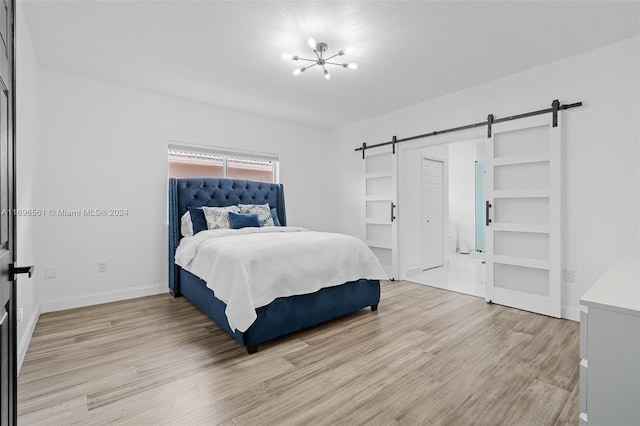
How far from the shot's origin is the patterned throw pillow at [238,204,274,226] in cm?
411

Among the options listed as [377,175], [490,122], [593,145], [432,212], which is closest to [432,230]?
[432,212]

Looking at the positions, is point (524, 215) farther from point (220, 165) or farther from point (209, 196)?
point (220, 165)

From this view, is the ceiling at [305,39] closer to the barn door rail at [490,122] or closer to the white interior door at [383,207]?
the barn door rail at [490,122]

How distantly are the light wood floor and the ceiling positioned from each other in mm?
2536

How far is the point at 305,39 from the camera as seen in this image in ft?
8.75

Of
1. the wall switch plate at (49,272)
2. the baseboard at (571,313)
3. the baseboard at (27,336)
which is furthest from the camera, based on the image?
the wall switch plate at (49,272)

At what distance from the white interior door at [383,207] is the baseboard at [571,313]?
204 centimetres

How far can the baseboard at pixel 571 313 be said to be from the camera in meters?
2.98

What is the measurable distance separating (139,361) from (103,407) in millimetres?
519

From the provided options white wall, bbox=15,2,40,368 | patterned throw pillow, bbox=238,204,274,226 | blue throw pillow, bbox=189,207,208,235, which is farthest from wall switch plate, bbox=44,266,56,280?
patterned throw pillow, bbox=238,204,274,226

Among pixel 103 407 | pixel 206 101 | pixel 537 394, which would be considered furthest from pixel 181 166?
pixel 537 394

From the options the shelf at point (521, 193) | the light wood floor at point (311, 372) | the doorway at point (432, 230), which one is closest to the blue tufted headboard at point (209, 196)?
the light wood floor at point (311, 372)

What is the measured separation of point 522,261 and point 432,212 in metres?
2.19

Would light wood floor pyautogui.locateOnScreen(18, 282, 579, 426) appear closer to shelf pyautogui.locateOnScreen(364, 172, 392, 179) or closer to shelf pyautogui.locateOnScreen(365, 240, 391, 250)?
shelf pyautogui.locateOnScreen(365, 240, 391, 250)
